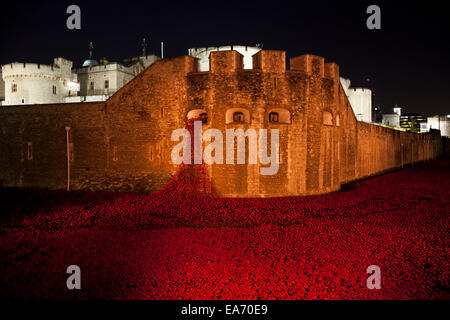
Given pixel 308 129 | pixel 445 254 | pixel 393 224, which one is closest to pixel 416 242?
pixel 445 254

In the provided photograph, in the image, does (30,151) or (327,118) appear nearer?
(327,118)

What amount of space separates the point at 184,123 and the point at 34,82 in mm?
37262

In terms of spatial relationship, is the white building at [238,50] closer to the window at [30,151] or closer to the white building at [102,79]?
the white building at [102,79]

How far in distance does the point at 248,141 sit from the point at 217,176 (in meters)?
2.07

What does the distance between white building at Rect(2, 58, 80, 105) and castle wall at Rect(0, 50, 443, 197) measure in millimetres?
27668

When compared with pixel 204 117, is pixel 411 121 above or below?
above

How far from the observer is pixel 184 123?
1214cm

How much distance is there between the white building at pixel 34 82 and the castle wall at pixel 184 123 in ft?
90.8

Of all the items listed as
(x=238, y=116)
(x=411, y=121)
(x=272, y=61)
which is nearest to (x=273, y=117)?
(x=238, y=116)

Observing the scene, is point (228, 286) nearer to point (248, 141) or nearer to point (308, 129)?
point (248, 141)

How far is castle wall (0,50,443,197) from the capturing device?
11.6 m

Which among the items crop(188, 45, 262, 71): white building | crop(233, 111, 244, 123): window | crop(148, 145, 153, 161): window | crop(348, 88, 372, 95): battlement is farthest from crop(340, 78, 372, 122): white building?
crop(148, 145, 153, 161): window

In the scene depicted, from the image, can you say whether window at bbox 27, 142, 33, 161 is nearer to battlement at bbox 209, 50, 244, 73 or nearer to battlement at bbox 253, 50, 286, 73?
battlement at bbox 209, 50, 244, 73

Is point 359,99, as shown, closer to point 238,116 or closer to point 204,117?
point 238,116
